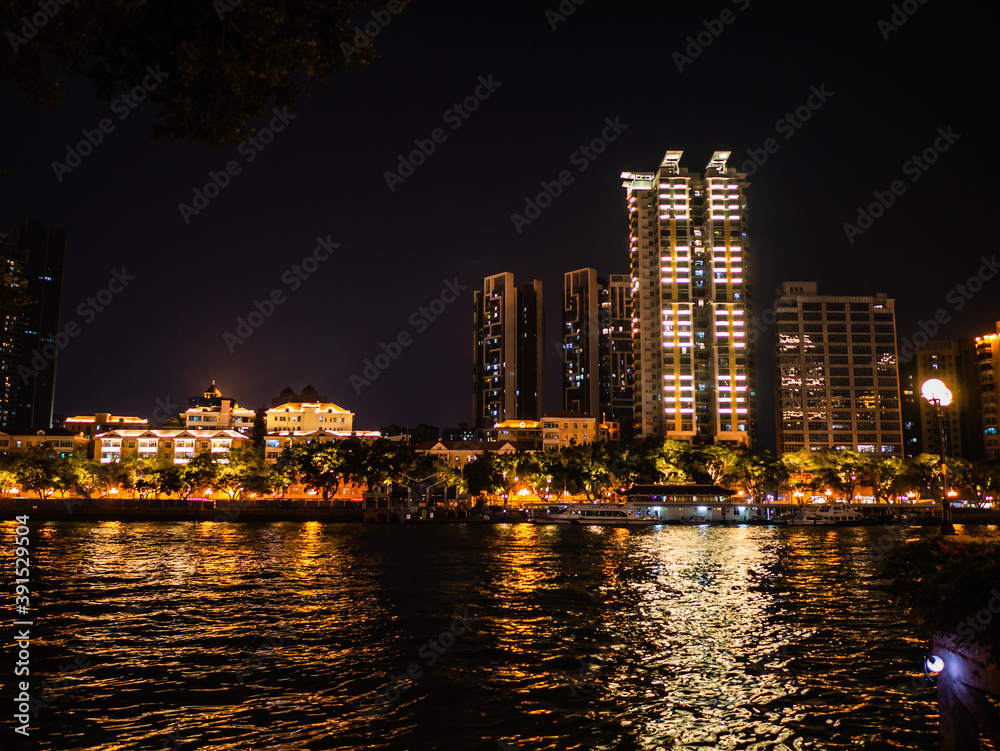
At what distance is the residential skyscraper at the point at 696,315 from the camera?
18438 cm

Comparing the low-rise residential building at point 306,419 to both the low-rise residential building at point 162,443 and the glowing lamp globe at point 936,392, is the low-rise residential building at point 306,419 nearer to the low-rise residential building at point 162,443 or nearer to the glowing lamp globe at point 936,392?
the low-rise residential building at point 162,443

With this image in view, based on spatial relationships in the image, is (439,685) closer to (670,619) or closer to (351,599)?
(670,619)

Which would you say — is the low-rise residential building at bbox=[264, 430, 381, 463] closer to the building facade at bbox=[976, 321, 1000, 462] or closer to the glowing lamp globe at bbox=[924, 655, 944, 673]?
the building facade at bbox=[976, 321, 1000, 462]

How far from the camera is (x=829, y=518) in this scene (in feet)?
388

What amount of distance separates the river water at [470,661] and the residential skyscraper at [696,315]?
474ft

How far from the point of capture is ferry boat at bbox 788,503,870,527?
11569cm

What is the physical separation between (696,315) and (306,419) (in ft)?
368

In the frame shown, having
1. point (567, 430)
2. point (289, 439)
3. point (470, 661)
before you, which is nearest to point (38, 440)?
point (289, 439)

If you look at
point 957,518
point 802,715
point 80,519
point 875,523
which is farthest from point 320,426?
point 802,715

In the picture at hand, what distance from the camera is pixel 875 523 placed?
379 feet

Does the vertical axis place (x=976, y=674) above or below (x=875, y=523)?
above

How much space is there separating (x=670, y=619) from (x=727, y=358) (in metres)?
170

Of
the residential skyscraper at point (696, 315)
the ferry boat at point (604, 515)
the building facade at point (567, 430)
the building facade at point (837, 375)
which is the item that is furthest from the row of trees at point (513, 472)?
the building facade at point (837, 375)

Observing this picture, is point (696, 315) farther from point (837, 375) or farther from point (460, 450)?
point (460, 450)
